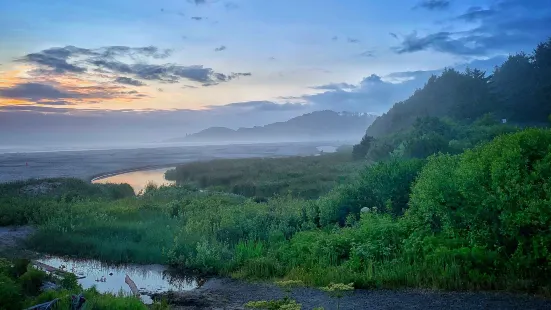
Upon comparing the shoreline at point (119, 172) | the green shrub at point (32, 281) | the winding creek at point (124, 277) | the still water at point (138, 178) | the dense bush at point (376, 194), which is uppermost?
the dense bush at point (376, 194)

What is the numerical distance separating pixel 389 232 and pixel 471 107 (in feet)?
168

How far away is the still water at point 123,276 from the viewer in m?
15.3

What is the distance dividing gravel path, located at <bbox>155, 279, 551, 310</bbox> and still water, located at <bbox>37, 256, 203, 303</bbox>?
1.51 meters

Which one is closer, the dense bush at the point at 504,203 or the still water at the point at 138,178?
the dense bush at the point at 504,203

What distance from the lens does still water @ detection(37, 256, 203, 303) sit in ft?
50.2

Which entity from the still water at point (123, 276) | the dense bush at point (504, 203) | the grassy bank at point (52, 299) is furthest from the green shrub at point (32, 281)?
the dense bush at point (504, 203)

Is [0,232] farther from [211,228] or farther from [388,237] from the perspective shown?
[388,237]

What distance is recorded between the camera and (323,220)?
2089cm

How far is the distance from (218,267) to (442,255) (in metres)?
7.90

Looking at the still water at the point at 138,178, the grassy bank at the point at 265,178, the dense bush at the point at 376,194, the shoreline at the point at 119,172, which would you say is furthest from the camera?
the shoreline at the point at 119,172

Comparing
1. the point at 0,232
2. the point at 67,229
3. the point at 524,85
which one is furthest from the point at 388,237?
the point at 524,85

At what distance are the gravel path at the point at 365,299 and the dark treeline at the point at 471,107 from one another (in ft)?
81.8

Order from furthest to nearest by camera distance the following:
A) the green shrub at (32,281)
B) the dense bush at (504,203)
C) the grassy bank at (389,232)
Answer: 1. the green shrub at (32,281)
2. the grassy bank at (389,232)
3. the dense bush at (504,203)

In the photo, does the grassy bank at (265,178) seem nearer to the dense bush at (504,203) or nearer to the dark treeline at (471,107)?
the dark treeline at (471,107)
